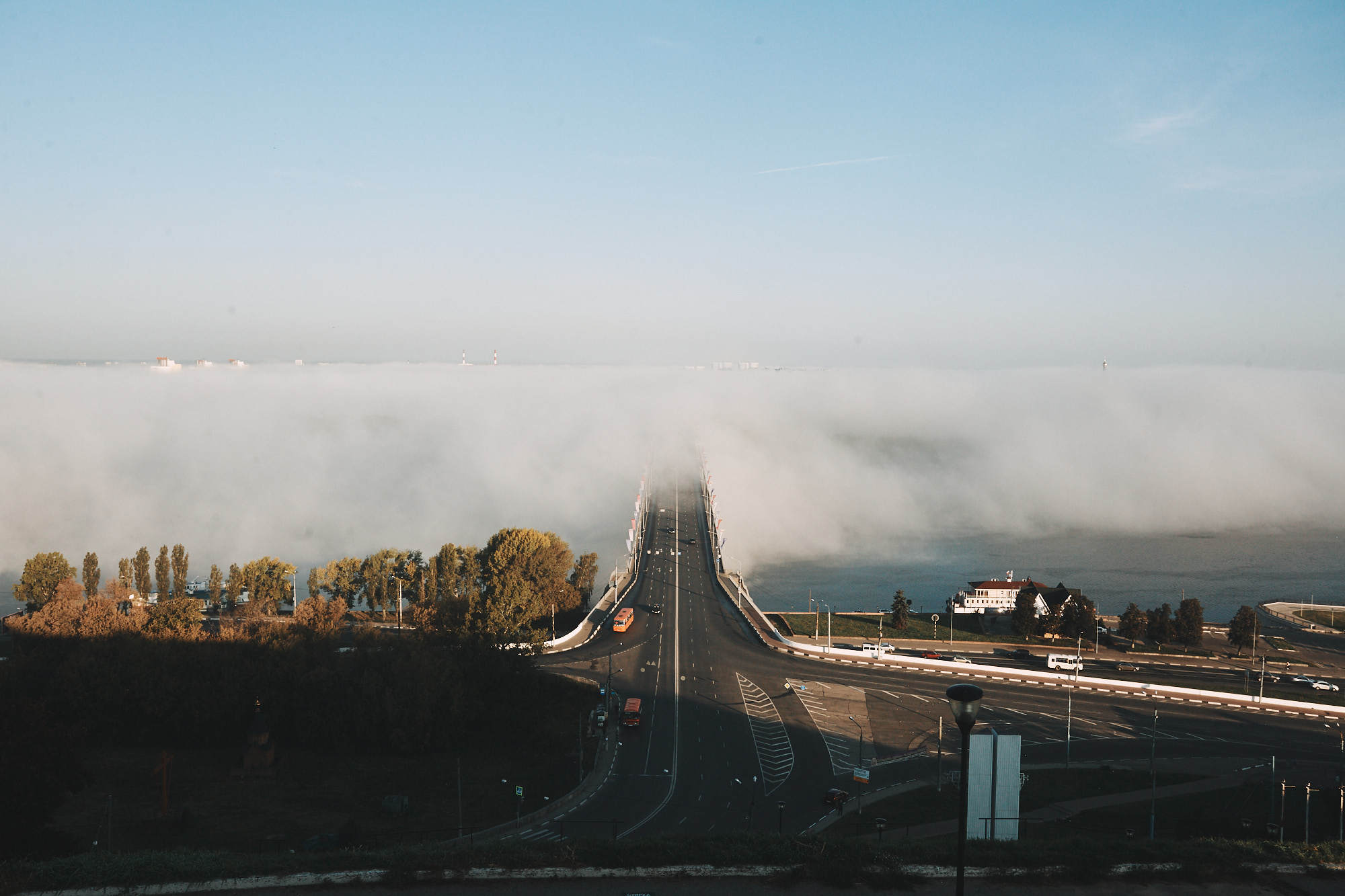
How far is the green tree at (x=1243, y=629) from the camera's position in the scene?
5062 cm

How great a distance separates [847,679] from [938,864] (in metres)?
29.9

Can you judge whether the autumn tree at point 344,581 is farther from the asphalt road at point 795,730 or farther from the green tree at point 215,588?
the asphalt road at point 795,730

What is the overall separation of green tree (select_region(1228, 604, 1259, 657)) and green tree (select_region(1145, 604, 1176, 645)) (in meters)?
3.10

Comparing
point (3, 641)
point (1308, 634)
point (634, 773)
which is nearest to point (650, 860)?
point (634, 773)

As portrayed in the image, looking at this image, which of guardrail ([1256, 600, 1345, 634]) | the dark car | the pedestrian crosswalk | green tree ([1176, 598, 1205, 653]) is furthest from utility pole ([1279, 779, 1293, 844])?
guardrail ([1256, 600, 1345, 634])

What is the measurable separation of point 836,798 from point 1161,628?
1358 inches

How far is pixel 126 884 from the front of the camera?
13.5 meters

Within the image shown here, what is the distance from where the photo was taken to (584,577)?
66312mm

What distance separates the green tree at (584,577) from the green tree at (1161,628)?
37.3 metres

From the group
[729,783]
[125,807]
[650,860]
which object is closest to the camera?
[650,860]

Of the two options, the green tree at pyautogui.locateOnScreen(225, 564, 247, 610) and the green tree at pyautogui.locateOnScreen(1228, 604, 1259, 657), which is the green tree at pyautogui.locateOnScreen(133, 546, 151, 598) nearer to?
the green tree at pyautogui.locateOnScreen(225, 564, 247, 610)

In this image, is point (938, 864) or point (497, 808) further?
point (497, 808)

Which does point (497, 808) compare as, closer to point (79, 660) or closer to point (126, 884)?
point (126, 884)

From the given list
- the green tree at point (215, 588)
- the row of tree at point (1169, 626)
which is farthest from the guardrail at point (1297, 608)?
the green tree at point (215, 588)
